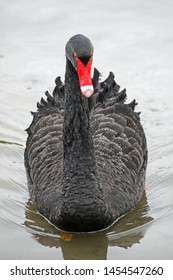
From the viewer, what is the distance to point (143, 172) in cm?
801

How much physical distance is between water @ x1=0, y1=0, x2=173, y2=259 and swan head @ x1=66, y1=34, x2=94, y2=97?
159 cm

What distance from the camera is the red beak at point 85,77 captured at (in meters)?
6.01

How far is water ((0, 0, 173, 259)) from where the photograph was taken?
7.14m

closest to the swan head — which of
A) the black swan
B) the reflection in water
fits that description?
the black swan

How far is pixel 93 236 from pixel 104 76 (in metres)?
4.01

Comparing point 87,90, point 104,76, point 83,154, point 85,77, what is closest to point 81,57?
point 85,77

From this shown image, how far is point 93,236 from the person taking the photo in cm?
713

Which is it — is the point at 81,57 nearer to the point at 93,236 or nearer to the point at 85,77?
the point at 85,77

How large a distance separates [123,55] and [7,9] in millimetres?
2281

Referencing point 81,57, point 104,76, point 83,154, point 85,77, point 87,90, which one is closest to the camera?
point 87,90

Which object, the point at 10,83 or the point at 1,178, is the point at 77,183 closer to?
the point at 1,178

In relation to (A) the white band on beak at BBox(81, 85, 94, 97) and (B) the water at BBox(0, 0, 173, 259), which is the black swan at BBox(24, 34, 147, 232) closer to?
(A) the white band on beak at BBox(81, 85, 94, 97)
